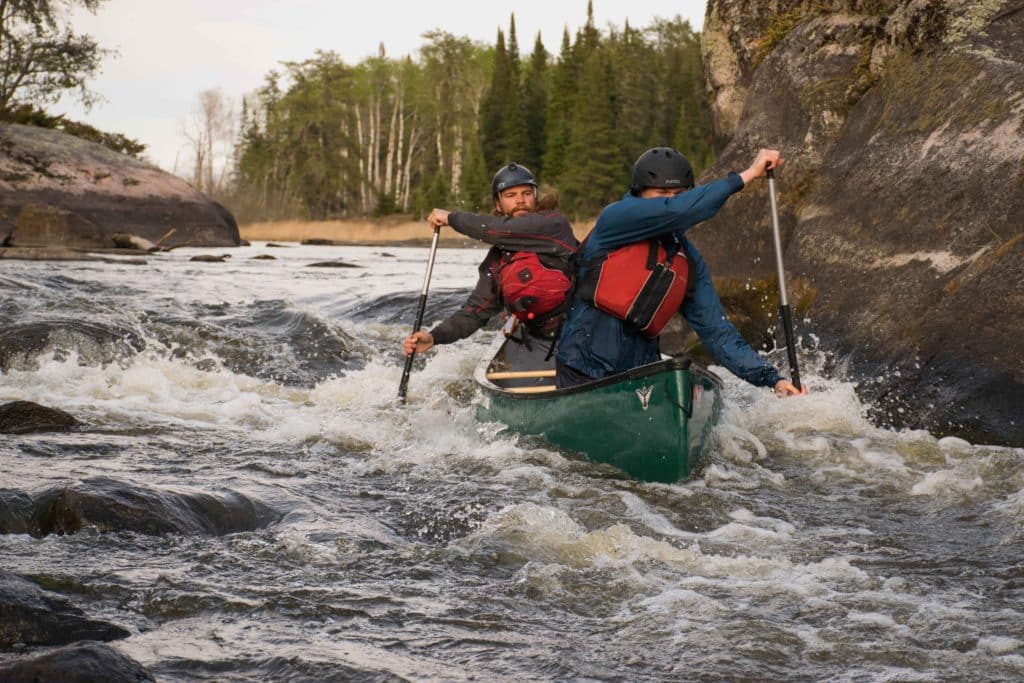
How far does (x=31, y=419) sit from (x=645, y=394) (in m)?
4.04

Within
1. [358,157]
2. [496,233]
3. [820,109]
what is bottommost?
[496,233]

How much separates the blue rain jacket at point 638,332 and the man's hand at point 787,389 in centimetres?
8

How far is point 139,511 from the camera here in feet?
16.2

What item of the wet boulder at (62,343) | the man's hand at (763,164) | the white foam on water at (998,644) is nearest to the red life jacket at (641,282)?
the man's hand at (763,164)

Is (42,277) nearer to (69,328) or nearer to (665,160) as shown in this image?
(69,328)

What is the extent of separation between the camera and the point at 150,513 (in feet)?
16.2

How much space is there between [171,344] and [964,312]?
24.8 ft

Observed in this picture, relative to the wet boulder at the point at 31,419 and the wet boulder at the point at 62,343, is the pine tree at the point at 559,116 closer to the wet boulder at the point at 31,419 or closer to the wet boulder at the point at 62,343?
the wet boulder at the point at 62,343

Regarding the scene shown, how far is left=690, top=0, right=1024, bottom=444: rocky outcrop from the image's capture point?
23.8 ft

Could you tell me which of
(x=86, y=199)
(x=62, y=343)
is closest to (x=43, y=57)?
(x=86, y=199)

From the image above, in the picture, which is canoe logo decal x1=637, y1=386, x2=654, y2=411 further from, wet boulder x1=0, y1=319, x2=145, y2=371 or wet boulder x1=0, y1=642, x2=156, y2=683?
wet boulder x1=0, y1=319, x2=145, y2=371

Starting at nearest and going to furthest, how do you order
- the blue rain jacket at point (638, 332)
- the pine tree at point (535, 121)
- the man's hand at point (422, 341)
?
1. the blue rain jacket at point (638, 332)
2. the man's hand at point (422, 341)
3. the pine tree at point (535, 121)

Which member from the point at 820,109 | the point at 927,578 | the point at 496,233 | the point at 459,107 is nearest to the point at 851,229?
the point at 820,109

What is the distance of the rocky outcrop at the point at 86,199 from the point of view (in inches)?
941
